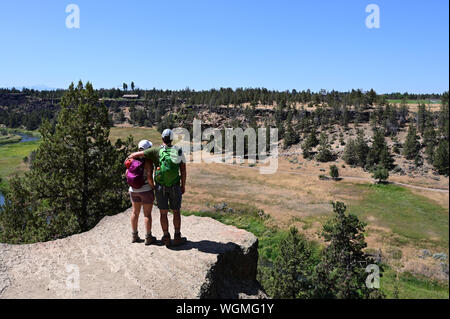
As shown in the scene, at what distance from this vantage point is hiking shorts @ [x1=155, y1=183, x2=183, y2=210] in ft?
29.0

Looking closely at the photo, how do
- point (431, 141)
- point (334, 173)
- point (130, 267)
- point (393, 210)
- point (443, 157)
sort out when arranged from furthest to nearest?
point (334, 173)
point (393, 210)
point (130, 267)
point (431, 141)
point (443, 157)

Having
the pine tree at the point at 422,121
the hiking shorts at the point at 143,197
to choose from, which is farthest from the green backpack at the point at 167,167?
the pine tree at the point at 422,121

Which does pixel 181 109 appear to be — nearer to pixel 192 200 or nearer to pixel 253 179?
pixel 253 179

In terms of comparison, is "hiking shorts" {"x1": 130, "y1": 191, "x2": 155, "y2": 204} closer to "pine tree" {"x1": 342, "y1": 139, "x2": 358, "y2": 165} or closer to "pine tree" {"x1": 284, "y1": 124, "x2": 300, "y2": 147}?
"pine tree" {"x1": 342, "y1": 139, "x2": 358, "y2": 165}

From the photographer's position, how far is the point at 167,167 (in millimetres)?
8625

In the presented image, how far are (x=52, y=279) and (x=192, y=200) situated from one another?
5201 centimetres

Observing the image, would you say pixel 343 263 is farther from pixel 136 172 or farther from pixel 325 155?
pixel 325 155

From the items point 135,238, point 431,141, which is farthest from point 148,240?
point 431,141

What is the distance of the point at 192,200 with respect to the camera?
59906 millimetres

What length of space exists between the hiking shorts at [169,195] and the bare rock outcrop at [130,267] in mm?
1453

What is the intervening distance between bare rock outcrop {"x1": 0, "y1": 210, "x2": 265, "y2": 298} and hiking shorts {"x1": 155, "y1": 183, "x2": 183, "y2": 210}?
57.2 inches

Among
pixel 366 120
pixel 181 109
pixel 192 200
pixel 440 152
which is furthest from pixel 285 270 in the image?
pixel 181 109

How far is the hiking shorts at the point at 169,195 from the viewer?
885 cm

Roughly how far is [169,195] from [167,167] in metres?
0.89
